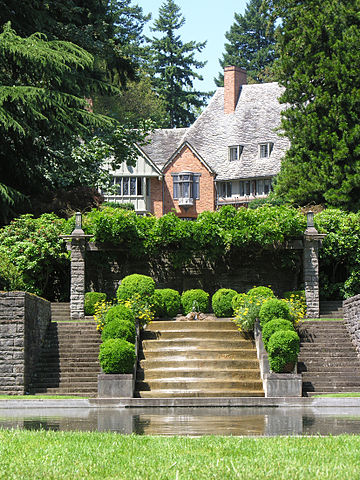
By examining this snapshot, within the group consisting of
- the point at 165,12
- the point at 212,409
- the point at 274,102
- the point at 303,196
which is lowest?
the point at 212,409

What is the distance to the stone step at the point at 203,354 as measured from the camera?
23.5 meters

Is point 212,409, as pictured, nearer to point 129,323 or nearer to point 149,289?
point 129,323

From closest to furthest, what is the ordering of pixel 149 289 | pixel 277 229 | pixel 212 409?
pixel 212 409, pixel 149 289, pixel 277 229

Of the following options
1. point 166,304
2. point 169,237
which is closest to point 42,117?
point 169,237

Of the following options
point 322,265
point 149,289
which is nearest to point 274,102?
point 322,265

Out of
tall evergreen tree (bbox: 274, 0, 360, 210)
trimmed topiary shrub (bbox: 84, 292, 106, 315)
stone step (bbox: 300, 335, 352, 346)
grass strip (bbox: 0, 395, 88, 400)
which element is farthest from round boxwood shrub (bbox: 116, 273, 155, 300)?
tall evergreen tree (bbox: 274, 0, 360, 210)

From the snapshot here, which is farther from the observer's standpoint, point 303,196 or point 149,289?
point 303,196

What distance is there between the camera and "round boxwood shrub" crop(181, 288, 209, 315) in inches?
1140

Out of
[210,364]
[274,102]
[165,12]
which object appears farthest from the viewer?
[165,12]

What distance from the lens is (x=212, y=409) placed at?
733 inches

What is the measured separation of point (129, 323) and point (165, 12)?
56467 millimetres

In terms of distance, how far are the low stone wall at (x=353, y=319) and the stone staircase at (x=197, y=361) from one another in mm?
3109

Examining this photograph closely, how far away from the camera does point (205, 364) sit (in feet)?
75.8

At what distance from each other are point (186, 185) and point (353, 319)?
34955 millimetres
